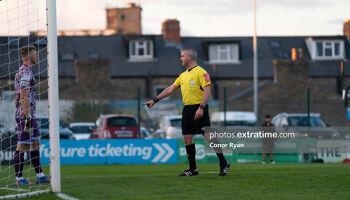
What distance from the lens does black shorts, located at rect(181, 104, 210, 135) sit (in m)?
10.1

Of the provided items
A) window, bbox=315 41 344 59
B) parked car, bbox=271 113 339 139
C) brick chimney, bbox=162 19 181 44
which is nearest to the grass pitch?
parked car, bbox=271 113 339 139

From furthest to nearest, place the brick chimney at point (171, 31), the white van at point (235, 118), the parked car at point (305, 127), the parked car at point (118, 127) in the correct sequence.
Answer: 1. the brick chimney at point (171, 31)
2. the parked car at point (118, 127)
3. the white van at point (235, 118)
4. the parked car at point (305, 127)

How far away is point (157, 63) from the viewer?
53188mm

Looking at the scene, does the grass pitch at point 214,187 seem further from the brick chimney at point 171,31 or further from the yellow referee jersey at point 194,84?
the brick chimney at point 171,31

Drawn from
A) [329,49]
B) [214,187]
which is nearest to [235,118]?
[214,187]

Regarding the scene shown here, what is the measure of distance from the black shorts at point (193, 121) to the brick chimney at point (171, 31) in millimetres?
45845

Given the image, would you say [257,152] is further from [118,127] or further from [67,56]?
[67,56]

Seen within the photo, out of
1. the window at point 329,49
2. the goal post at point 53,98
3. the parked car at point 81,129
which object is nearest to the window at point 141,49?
the window at point 329,49

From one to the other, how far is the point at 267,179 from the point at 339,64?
1809 inches

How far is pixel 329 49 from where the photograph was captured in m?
55.6

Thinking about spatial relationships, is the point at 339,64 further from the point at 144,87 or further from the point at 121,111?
the point at 121,111

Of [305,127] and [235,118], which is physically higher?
[235,118]

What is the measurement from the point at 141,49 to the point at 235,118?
27095mm

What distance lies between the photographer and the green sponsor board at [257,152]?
22.5m
